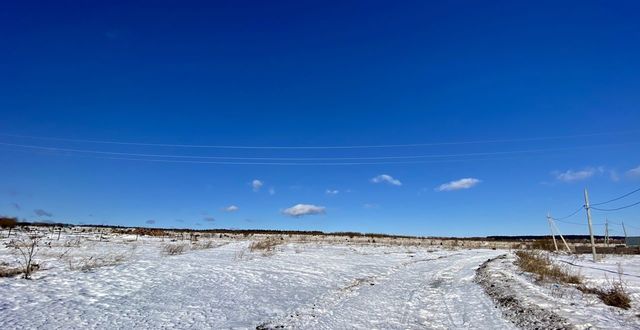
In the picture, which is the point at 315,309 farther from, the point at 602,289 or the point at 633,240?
the point at 633,240

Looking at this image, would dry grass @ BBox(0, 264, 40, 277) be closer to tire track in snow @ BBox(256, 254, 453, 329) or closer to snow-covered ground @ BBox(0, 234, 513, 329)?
snow-covered ground @ BBox(0, 234, 513, 329)

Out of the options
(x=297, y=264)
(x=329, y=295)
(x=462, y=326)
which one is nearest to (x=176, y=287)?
(x=329, y=295)

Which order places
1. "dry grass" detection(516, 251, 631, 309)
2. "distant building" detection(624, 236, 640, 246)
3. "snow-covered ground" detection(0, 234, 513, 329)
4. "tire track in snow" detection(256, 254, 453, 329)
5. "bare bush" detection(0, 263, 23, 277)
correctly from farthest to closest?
"distant building" detection(624, 236, 640, 246) → "bare bush" detection(0, 263, 23, 277) → "dry grass" detection(516, 251, 631, 309) → "tire track in snow" detection(256, 254, 453, 329) → "snow-covered ground" detection(0, 234, 513, 329)

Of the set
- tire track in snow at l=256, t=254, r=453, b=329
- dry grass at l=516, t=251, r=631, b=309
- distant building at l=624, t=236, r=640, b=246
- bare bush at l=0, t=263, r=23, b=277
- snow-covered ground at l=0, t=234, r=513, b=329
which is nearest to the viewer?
snow-covered ground at l=0, t=234, r=513, b=329

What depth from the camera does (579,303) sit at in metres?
11.9

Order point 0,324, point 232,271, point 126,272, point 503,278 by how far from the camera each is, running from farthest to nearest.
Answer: point 503,278 < point 232,271 < point 126,272 < point 0,324

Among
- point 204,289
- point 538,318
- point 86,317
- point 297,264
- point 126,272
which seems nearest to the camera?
point 86,317

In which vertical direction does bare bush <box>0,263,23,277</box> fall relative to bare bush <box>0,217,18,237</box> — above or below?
below

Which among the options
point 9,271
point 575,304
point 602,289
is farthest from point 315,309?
point 602,289

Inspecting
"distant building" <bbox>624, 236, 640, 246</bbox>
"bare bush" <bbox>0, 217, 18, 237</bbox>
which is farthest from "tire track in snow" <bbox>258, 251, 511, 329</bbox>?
"distant building" <bbox>624, 236, 640, 246</bbox>

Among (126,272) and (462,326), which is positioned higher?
(126,272)

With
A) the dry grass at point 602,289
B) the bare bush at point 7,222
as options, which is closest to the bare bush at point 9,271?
the dry grass at point 602,289

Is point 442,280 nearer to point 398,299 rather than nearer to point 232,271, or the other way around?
point 398,299

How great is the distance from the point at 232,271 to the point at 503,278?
461 inches
